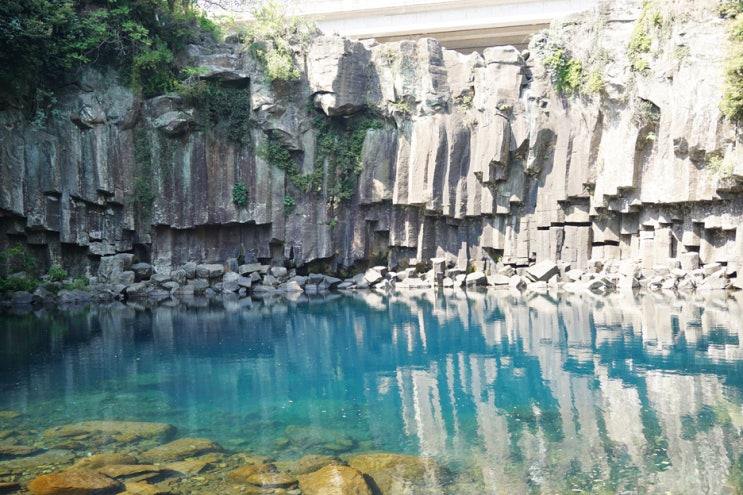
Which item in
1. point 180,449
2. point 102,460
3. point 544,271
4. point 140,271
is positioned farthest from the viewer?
point 140,271

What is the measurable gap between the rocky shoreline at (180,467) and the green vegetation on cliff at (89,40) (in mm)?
19920

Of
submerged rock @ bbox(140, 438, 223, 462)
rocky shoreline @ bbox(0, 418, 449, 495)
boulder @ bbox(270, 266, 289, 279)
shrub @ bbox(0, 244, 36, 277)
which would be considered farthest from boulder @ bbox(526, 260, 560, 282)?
submerged rock @ bbox(140, 438, 223, 462)

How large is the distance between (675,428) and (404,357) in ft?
19.1

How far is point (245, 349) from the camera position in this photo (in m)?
13.5

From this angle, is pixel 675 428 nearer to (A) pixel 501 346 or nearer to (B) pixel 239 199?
(A) pixel 501 346

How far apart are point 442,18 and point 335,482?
3210cm

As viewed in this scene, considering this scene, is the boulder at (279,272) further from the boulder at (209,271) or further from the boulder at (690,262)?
the boulder at (690,262)

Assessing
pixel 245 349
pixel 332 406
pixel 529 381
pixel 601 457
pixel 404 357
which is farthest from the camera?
pixel 245 349

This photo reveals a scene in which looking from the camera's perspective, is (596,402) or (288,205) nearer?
(596,402)

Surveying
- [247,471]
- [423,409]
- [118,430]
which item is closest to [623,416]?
[423,409]

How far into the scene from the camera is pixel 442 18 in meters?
34.0

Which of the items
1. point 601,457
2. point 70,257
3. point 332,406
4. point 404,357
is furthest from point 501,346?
point 70,257

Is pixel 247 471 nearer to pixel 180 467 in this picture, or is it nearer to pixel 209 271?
pixel 180 467

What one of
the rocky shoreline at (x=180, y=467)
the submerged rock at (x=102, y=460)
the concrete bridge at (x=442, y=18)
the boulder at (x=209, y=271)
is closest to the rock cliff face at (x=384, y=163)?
the boulder at (x=209, y=271)
